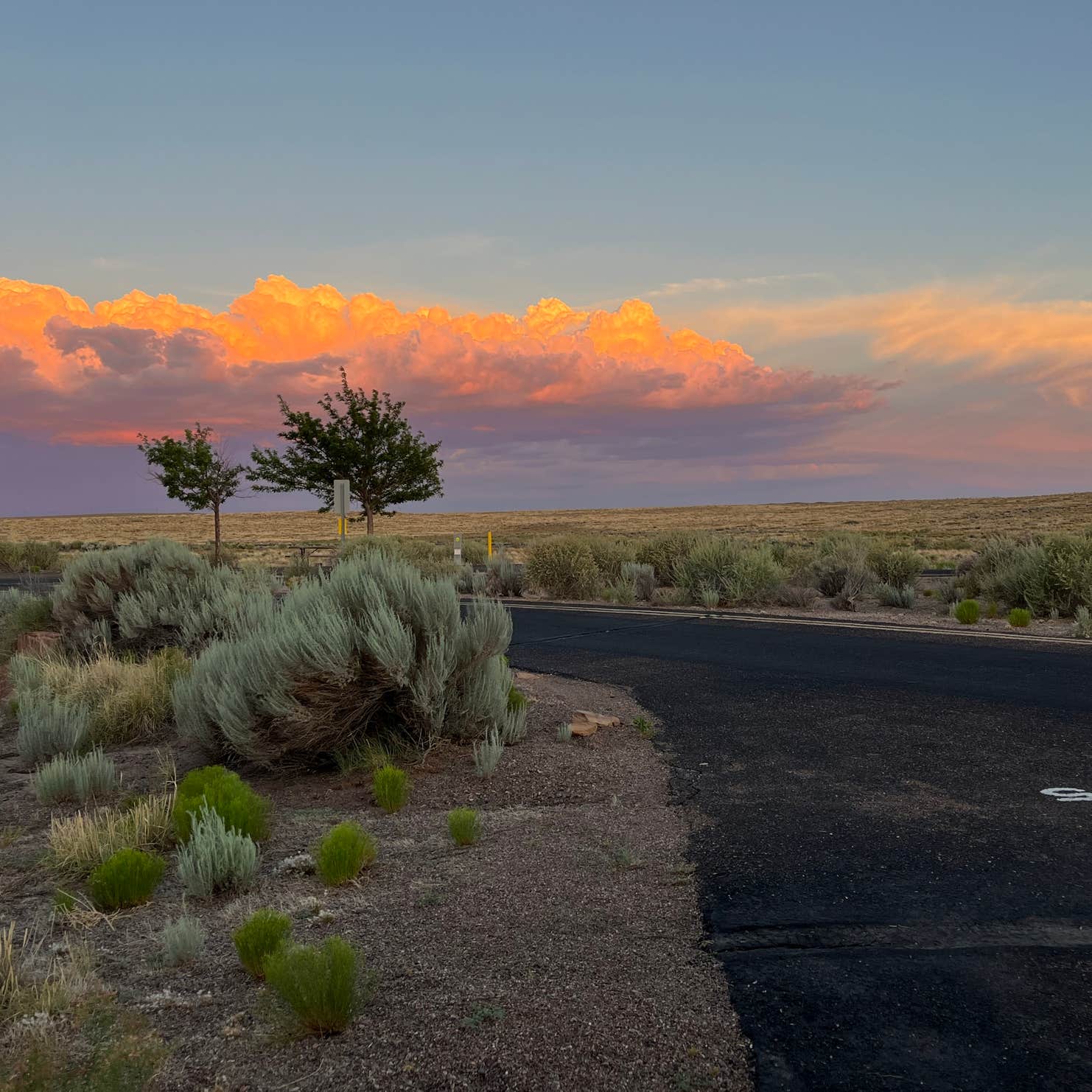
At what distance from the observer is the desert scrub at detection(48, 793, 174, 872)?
191 inches

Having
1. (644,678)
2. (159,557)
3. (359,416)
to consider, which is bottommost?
(644,678)

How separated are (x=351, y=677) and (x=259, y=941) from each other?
11.3 ft

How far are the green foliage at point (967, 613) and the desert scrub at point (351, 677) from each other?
36.0 ft

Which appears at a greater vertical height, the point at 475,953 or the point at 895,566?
the point at 895,566

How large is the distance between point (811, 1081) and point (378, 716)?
505 centimetres

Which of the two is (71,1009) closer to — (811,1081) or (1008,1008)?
(811,1081)

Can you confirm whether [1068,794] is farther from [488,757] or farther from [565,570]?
[565,570]

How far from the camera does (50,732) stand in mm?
7586

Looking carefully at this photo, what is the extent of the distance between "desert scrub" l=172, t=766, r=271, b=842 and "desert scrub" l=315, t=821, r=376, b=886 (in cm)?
53

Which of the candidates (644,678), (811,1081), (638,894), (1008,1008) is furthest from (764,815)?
(644,678)

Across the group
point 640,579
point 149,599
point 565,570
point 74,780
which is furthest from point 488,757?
point 565,570

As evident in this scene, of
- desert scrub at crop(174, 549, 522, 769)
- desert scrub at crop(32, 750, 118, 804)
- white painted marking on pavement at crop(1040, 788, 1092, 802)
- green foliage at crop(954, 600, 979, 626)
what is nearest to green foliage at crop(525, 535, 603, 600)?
green foliage at crop(954, 600, 979, 626)

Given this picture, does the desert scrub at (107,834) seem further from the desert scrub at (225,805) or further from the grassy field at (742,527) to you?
the grassy field at (742,527)

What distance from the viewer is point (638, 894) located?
13.7 ft
